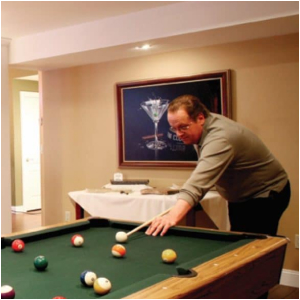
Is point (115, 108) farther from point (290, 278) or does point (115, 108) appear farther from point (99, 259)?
point (99, 259)

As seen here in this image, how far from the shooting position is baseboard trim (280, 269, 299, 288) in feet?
12.8

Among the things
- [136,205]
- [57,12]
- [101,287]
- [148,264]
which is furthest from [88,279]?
[57,12]

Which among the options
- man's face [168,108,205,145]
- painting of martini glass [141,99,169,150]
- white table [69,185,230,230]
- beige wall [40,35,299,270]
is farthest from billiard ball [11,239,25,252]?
painting of martini glass [141,99,169,150]

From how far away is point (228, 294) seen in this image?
1.70 m

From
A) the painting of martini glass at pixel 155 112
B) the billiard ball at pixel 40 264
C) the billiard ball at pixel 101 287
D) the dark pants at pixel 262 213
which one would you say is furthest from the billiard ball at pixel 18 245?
the painting of martini glass at pixel 155 112

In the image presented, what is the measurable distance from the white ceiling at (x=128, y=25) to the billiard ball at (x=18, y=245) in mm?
2228

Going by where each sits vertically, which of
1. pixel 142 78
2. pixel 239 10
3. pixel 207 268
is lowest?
pixel 207 268

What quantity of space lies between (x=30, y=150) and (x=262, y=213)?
19.3 ft

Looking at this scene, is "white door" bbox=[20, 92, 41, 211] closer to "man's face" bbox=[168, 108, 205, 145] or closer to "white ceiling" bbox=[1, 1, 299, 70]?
"white ceiling" bbox=[1, 1, 299, 70]

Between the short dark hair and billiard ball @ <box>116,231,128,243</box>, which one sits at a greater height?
the short dark hair

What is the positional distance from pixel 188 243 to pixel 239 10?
6.37ft

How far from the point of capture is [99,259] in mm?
2025

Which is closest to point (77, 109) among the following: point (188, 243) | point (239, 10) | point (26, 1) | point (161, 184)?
point (161, 184)

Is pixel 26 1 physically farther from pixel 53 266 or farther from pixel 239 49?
pixel 53 266
